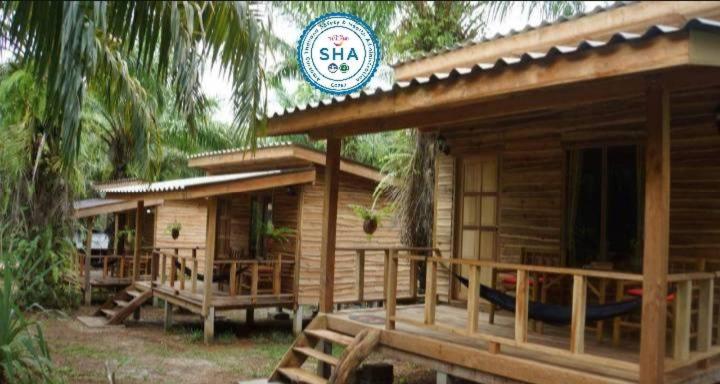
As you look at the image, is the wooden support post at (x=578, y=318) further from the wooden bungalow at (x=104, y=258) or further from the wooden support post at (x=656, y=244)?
the wooden bungalow at (x=104, y=258)

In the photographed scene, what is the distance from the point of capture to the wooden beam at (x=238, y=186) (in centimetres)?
1098

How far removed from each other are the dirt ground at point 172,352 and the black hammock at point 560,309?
9.50 ft

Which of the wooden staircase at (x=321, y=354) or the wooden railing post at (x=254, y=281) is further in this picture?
the wooden railing post at (x=254, y=281)

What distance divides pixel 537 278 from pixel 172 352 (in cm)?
638

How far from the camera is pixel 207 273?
11.4 m

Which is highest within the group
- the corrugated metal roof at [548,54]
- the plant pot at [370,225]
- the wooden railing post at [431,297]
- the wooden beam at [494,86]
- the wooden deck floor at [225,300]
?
the corrugated metal roof at [548,54]

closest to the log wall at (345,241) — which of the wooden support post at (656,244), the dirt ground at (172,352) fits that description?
the dirt ground at (172,352)

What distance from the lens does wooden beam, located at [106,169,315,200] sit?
432 inches

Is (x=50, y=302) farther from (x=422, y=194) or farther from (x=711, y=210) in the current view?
(x=711, y=210)

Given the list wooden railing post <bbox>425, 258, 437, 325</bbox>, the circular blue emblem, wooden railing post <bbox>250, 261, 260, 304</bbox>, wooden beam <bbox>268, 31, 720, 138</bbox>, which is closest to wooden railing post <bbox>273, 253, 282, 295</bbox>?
wooden railing post <bbox>250, 261, 260, 304</bbox>

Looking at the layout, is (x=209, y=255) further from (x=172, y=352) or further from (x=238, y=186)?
(x=172, y=352)

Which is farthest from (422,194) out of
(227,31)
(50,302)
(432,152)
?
(50,302)

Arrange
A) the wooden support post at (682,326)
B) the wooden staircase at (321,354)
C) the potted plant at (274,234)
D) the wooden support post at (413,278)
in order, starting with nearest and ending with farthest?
the wooden support post at (682,326), the wooden staircase at (321,354), the wooden support post at (413,278), the potted plant at (274,234)

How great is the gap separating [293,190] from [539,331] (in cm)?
703
